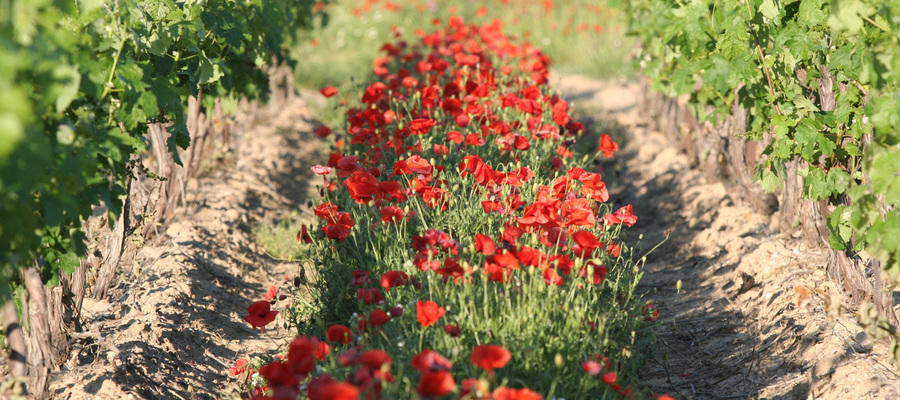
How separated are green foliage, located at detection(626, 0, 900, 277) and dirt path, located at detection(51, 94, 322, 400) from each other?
2373mm

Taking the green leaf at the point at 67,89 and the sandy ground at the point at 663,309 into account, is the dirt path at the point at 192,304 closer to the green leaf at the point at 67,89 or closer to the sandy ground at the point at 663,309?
the sandy ground at the point at 663,309

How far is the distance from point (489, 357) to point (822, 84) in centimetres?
236

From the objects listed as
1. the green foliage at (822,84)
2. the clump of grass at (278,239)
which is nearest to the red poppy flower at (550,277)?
the green foliage at (822,84)

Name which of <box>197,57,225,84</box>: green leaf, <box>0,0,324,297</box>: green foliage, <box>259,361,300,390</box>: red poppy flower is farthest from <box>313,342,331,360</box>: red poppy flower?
<box>197,57,225,84</box>: green leaf

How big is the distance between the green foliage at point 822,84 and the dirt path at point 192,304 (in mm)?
2373

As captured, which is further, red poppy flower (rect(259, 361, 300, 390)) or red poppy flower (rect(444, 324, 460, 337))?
red poppy flower (rect(444, 324, 460, 337))

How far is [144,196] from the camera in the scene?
4125 millimetres

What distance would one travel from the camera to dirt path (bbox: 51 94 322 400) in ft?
10.2

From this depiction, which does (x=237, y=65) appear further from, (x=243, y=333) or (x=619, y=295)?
(x=619, y=295)

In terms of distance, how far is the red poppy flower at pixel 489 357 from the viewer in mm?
2068

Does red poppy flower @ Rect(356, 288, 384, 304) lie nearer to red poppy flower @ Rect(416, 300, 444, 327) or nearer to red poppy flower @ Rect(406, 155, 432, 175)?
red poppy flower @ Rect(416, 300, 444, 327)

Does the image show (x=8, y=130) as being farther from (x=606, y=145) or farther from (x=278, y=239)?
(x=278, y=239)

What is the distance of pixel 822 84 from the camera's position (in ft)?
11.8

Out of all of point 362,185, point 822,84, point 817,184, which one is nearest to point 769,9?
point 822,84
